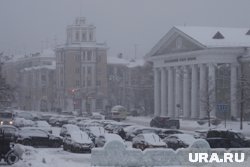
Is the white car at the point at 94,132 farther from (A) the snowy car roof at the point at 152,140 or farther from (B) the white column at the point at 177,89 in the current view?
(B) the white column at the point at 177,89

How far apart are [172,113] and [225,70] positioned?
38.2ft

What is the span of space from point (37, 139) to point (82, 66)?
91.4 m

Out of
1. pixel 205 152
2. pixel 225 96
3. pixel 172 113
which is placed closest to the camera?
pixel 205 152

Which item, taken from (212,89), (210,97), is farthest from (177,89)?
(212,89)

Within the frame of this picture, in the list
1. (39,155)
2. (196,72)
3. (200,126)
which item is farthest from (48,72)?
(39,155)

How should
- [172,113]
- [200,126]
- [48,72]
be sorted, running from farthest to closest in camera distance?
[48,72]
[172,113]
[200,126]

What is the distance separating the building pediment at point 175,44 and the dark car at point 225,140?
146 ft

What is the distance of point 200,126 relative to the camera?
69375 mm

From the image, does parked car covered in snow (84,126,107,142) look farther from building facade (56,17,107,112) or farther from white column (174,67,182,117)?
building facade (56,17,107,112)

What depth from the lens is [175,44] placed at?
89.8 meters

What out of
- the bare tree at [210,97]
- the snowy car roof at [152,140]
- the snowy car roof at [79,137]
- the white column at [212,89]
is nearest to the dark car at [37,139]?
the snowy car roof at [79,137]

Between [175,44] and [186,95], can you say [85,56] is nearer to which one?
[175,44]

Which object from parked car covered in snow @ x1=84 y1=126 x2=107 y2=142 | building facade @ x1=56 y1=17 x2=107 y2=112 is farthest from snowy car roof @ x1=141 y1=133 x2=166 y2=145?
building facade @ x1=56 y1=17 x2=107 y2=112

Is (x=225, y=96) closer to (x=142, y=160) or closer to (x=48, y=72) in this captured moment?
(x=142, y=160)
